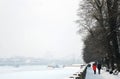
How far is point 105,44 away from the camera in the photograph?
43.1 metres

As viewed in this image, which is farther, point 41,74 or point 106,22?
point 41,74

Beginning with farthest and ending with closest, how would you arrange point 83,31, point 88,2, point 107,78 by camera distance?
point 83,31 → point 88,2 → point 107,78

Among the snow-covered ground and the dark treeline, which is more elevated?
the dark treeline

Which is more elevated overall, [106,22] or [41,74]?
[106,22]

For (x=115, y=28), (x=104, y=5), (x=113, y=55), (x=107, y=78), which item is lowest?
(x=107, y=78)

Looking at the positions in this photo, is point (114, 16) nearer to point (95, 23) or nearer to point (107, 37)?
point (107, 37)

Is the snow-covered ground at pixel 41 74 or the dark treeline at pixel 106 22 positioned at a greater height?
the dark treeline at pixel 106 22

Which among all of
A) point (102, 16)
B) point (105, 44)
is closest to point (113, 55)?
point (105, 44)

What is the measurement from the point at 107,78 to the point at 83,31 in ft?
65.5

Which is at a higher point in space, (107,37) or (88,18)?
(88,18)

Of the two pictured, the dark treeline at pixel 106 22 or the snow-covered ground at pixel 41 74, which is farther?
the snow-covered ground at pixel 41 74

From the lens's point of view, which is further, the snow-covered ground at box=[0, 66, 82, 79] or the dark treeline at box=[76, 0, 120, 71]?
the snow-covered ground at box=[0, 66, 82, 79]

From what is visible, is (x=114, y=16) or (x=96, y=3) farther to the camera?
(x=96, y=3)

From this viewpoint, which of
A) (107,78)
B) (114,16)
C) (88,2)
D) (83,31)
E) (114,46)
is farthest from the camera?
(83,31)
